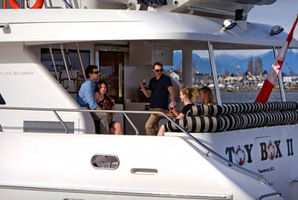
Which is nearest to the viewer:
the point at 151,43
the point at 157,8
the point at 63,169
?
the point at 63,169

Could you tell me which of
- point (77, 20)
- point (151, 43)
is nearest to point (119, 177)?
point (77, 20)

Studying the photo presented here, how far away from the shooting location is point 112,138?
6.71 m

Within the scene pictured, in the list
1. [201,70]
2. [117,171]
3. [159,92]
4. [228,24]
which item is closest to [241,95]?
[201,70]

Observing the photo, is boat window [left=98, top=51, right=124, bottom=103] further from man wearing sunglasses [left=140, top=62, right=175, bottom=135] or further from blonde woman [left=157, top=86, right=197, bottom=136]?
blonde woman [left=157, top=86, right=197, bottom=136]

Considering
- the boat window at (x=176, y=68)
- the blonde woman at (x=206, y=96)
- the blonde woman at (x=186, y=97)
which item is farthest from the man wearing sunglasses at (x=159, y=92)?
the boat window at (x=176, y=68)

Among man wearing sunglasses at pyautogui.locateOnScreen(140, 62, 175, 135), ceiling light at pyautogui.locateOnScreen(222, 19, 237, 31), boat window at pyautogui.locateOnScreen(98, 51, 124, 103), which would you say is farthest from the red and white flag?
boat window at pyautogui.locateOnScreen(98, 51, 124, 103)

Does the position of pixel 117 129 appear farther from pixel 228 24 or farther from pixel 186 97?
pixel 228 24

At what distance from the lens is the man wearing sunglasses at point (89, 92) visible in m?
7.47

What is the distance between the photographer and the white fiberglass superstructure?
6.47 m

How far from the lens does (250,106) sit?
7.54 m

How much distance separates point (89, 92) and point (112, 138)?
99 centimetres

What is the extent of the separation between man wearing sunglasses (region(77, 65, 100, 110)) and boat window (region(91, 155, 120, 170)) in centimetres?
81

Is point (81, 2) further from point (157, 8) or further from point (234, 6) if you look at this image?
point (234, 6)

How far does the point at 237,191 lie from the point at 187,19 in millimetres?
2340
